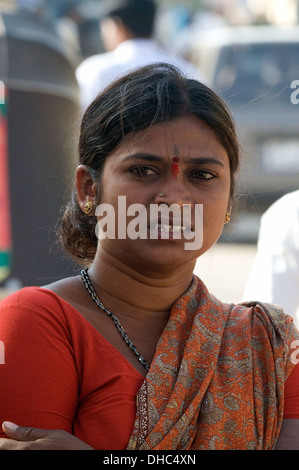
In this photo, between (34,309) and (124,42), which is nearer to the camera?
(34,309)

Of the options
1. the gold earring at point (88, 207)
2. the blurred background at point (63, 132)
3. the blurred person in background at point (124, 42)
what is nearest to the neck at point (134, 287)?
the gold earring at point (88, 207)

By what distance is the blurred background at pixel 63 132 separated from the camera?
4.69 metres

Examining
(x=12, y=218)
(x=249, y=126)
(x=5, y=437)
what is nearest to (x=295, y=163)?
(x=249, y=126)

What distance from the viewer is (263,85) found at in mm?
9828

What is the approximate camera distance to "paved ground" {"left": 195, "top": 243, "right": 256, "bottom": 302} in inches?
264

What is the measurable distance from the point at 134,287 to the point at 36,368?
36cm

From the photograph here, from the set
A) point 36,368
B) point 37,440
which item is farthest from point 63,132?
point 37,440

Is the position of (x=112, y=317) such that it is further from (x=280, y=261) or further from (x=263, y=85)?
(x=263, y=85)

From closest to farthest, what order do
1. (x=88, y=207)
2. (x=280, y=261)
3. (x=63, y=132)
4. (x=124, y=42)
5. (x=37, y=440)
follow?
(x=37, y=440) < (x=88, y=207) < (x=280, y=261) < (x=63, y=132) < (x=124, y=42)

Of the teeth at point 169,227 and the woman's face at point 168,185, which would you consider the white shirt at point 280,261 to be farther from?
the teeth at point 169,227

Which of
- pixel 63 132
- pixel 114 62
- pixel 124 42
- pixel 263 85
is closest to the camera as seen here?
A: pixel 63 132

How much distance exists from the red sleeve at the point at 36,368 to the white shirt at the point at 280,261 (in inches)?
43.4

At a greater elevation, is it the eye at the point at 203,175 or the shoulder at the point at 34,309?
the eye at the point at 203,175

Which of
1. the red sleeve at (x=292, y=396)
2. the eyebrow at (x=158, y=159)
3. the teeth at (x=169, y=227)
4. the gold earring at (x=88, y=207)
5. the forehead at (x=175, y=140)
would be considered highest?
the forehead at (x=175, y=140)
